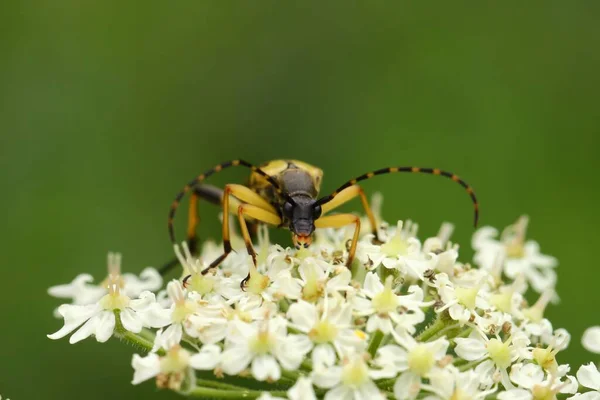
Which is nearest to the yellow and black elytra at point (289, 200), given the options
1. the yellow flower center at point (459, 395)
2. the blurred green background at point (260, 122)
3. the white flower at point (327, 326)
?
the white flower at point (327, 326)

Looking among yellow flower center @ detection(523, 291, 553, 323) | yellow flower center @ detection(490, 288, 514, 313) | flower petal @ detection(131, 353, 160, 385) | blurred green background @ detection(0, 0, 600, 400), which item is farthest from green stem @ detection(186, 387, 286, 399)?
blurred green background @ detection(0, 0, 600, 400)

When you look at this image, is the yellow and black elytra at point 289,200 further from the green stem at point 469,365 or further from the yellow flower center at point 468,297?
the green stem at point 469,365

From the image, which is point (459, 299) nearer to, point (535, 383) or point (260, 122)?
point (535, 383)

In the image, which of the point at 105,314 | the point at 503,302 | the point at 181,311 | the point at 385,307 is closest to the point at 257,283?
the point at 181,311

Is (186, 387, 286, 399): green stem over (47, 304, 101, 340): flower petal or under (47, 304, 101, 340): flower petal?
under

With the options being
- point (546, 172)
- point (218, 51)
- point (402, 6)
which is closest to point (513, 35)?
point (402, 6)

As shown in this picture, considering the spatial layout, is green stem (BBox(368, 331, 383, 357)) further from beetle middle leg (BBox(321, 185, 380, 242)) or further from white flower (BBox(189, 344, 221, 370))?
beetle middle leg (BBox(321, 185, 380, 242))
